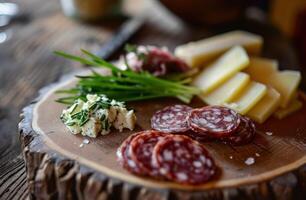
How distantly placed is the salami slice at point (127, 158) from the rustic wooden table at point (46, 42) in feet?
1.99

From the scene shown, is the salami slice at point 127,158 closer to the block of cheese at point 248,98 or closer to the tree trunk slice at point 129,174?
the tree trunk slice at point 129,174

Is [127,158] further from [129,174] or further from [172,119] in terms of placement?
[172,119]

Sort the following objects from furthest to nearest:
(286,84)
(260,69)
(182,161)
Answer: (260,69) → (286,84) → (182,161)

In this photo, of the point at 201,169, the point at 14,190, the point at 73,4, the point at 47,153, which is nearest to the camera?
the point at 201,169

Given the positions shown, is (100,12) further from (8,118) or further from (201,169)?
(201,169)

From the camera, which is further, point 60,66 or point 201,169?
point 60,66

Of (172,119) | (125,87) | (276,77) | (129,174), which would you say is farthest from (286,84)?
(129,174)

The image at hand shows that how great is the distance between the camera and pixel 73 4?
10.9 ft

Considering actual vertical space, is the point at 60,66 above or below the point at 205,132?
below

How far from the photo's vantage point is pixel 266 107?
1.97 m

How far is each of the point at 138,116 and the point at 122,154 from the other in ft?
1.15

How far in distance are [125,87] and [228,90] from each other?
0.42m

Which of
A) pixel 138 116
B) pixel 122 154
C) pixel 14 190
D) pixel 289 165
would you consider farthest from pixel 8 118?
pixel 289 165

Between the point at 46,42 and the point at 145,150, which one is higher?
the point at 145,150
